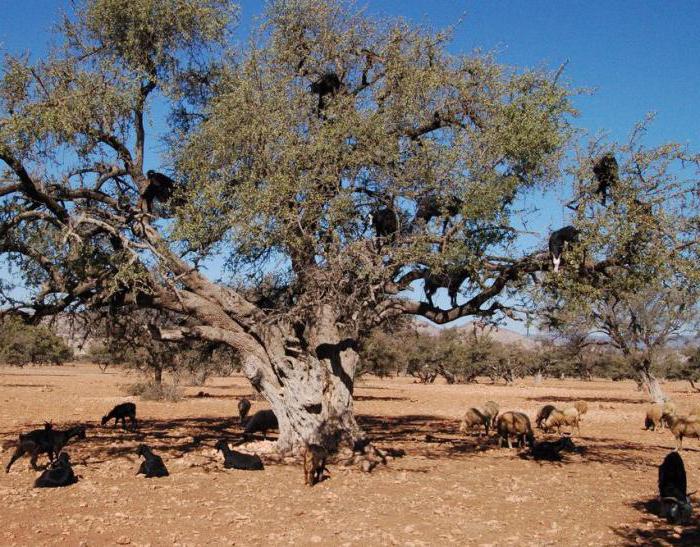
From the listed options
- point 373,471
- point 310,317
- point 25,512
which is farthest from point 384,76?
point 25,512

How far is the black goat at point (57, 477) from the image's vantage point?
10.8 metres

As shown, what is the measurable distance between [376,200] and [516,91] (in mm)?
4123

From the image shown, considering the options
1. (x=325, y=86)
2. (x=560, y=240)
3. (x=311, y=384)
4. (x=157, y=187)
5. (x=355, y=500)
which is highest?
(x=325, y=86)

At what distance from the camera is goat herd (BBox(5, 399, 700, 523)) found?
1019 centimetres

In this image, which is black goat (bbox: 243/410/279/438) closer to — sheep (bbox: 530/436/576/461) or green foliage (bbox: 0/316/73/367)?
sheep (bbox: 530/436/576/461)

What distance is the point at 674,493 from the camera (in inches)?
388

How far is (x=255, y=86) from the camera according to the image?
→ 14.3m

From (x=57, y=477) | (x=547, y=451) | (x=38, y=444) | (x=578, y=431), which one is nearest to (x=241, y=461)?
(x=57, y=477)

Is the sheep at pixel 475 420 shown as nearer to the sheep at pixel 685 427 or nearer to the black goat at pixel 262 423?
the sheep at pixel 685 427

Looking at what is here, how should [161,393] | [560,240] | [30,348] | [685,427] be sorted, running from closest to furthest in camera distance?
[560,240]
[685,427]
[161,393]
[30,348]

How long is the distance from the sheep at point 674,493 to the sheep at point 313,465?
235 inches

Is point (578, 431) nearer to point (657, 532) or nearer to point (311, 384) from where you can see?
point (311, 384)

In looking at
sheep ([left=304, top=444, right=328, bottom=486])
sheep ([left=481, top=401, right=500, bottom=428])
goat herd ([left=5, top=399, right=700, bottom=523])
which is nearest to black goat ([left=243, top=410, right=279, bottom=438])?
goat herd ([left=5, top=399, right=700, bottom=523])

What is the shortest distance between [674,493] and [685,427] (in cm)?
935
